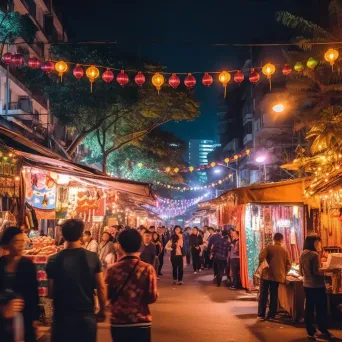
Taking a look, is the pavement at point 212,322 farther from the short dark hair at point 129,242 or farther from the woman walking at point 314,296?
the short dark hair at point 129,242

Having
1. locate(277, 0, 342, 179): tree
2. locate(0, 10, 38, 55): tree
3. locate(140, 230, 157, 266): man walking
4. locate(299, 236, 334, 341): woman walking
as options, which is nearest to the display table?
locate(299, 236, 334, 341): woman walking

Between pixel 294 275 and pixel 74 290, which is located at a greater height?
pixel 74 290

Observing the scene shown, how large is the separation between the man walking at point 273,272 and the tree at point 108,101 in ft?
58.0

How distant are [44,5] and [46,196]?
1121 inches

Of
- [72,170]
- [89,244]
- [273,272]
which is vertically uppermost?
[72,170]

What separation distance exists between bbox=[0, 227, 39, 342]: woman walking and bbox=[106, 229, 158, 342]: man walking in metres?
0.79

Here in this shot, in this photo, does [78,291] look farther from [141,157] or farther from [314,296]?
[141,157]

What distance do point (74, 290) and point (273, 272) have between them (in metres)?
7.03

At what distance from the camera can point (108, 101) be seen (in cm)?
2758

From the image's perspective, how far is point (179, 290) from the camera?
17062mm

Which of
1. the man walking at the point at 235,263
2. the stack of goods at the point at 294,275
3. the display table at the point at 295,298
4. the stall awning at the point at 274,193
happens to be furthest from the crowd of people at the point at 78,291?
the man walking at the point at 235,263

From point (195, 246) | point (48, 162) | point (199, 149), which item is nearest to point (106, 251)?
point (48, 162)

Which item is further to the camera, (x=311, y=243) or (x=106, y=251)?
(x=106, y=251)

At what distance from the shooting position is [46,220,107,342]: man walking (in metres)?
4.97
